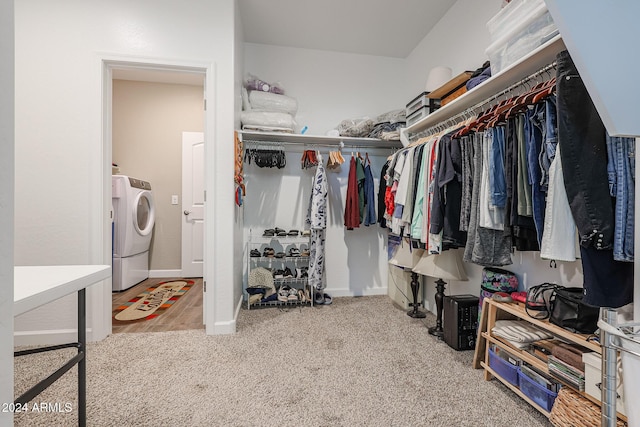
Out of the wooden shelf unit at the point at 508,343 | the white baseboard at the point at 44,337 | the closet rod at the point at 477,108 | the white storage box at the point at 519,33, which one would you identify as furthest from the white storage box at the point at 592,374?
the white baseboard at the point at 44,337

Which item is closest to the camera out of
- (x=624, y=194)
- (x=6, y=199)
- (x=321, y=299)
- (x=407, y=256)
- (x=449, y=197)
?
(x=6, y=199)

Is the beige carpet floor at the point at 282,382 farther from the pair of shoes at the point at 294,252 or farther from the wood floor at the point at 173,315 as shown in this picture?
the pair of shoes at the point at 294,252

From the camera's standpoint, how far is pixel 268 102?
2.85 m

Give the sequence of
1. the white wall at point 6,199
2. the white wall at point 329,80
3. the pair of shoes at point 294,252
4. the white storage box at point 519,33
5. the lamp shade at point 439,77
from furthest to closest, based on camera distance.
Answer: the white wall at point 329,80 < the pair of shoes at point 294,252 < the lamp shade at point 439,77 < the white storage box at point 519,33 < the white wall at point 6,199

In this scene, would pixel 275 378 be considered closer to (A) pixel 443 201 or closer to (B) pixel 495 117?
(A) pixel 443 201

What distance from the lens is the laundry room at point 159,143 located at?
3.97 m

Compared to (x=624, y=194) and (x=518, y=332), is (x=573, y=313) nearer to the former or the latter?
(x=518, y=332)

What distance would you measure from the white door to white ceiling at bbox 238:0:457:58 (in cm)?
173

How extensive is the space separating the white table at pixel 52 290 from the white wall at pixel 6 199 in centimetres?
14

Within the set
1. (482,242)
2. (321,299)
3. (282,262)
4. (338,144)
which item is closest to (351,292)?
(321,299)

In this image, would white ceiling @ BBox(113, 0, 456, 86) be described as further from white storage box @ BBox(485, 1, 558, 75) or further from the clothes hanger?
the clothes hanger

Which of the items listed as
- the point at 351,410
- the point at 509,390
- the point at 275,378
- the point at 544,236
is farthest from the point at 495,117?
the point at 275,378

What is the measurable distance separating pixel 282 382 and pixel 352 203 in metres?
1.82

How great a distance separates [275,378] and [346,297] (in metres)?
1.68
